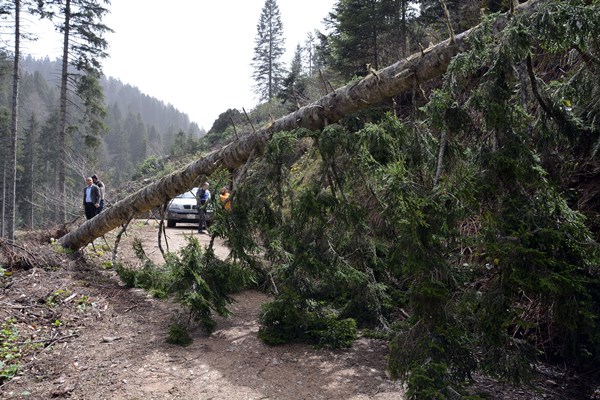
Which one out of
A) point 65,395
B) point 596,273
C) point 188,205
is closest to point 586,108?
point 596,273

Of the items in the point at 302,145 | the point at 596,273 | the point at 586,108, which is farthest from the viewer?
the point at 302,145

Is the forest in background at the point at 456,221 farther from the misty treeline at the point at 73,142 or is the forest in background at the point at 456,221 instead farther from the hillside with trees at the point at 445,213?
the misty treeline at the point at 73,142

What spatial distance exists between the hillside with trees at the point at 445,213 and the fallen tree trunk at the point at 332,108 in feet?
0.07

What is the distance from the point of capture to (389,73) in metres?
4.48

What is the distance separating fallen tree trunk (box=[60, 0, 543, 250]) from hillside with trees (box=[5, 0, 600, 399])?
20 mm

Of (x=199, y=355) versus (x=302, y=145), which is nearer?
(x=199, y=355)

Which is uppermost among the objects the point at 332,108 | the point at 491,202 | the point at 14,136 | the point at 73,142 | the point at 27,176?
the point at 73,142

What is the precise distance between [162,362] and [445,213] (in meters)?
3.47

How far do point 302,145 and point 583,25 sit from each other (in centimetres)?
306

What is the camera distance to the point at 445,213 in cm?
280

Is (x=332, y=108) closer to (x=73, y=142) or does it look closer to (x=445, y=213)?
(x=445, y=213)

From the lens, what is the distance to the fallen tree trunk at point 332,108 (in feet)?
13.6

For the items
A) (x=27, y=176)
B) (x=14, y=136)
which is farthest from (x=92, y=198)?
(x=27, y=176)

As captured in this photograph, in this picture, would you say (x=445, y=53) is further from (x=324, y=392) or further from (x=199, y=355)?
(x=199, y=355)
